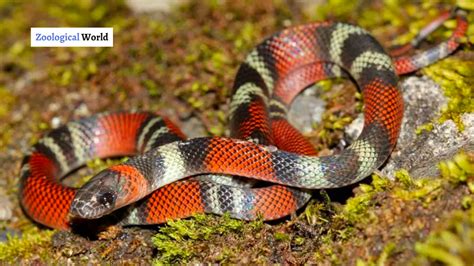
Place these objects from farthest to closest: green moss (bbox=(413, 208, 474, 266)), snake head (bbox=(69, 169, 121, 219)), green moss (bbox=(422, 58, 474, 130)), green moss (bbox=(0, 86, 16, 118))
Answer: green moss (bbox=(0, 86, 16, 118)) < green moss (bbox=(422, 58, 474, 130)) < snake head (bbox=(69, 169, 121, 219)) < green moss (bbox=(413, 208, 474, 266))

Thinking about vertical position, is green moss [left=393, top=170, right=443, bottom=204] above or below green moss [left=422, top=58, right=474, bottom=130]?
below

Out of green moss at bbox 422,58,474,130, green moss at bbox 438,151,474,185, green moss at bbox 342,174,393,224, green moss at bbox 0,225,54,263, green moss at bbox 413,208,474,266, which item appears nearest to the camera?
green moss at bbox 413,208,474,266

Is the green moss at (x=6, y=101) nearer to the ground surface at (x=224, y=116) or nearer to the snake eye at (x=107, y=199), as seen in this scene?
the ground surface at (x=224, y=116)

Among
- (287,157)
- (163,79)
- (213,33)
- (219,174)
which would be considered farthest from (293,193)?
(213,33)

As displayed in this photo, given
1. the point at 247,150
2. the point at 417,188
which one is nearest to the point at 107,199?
the point at 247,150

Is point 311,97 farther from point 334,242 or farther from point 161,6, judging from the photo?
point 161,6

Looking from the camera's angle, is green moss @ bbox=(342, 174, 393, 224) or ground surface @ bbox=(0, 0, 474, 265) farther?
green moss @ bbox=(342, 174, 393, 224)

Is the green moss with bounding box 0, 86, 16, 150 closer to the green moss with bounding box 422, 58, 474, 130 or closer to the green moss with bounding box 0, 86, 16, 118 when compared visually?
the green moss with bounding box 0, 86, 16, 118

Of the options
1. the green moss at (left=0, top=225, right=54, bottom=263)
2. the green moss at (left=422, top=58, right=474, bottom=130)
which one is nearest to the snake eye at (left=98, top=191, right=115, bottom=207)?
the green moss at (left=0, top=225, right=54, bottom=263)
